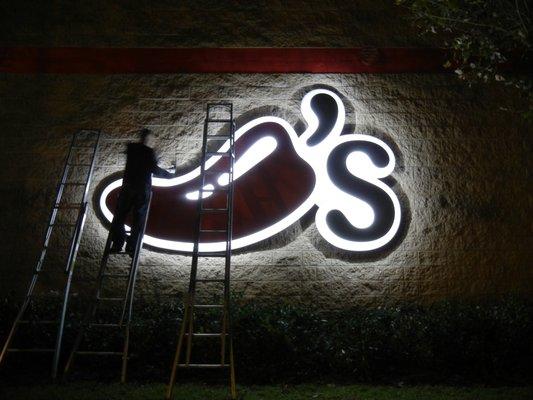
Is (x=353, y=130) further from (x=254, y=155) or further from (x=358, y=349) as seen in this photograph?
(x=358, y=349)

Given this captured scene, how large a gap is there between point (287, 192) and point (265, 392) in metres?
3.07

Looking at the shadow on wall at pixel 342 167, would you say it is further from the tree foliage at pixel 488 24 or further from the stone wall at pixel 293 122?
the tree foliage at pixel 488 24

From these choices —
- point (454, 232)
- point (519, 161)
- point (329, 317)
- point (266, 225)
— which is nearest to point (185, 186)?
point (266, 225)

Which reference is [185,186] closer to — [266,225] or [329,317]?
[266,225]

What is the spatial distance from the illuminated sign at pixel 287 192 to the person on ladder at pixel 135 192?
0.79m

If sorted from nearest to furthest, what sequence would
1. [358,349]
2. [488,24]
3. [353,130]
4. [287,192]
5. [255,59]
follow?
[358,349] → [488,24] → [287,192] → [353,130] → [255,59]

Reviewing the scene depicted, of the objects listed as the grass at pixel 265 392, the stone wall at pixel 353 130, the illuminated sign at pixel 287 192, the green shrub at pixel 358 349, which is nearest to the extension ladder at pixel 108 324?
the green shrub at pixel 358 349

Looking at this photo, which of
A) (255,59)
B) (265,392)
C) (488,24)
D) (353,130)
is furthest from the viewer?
(255,59)

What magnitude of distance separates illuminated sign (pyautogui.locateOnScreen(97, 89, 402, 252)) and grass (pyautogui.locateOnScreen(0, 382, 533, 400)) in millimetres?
2340

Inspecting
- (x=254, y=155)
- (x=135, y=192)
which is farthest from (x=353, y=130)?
(x=135, y=192)

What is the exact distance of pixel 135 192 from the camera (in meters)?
6.95

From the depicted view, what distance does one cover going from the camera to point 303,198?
310 inches

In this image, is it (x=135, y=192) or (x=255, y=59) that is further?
(x=255, y=59)

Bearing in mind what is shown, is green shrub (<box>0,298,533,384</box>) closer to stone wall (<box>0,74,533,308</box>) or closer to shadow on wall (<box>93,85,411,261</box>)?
stone wall (<box>0,74,533,308</box>)
